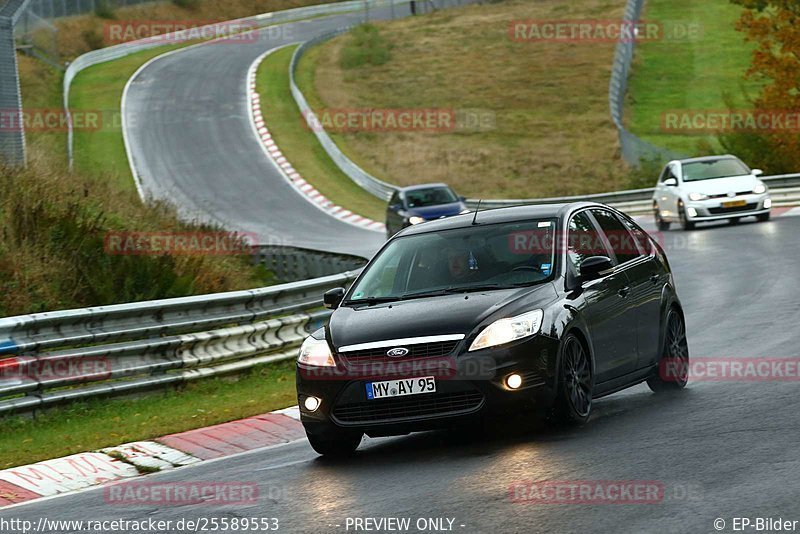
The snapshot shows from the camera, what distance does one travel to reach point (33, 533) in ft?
24.1

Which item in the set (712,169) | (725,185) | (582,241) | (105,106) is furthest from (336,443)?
(105,106)

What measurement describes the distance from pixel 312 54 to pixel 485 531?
67733 mm

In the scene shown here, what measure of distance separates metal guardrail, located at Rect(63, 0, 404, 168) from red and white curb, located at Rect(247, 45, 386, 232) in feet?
24.9

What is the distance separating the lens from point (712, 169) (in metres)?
29.3

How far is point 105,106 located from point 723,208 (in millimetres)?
36709

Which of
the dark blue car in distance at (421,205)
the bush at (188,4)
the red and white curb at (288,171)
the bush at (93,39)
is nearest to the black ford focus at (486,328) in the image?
the dark blue car in distance at (421,205)

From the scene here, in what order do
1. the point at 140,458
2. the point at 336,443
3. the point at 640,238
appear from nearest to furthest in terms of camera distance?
the point at 336,443 < the point at 140,458 < the point at 640,238

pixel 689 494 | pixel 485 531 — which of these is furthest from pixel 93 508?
pixel 689 494

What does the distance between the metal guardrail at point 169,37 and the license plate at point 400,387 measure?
→ 40.1 metres
